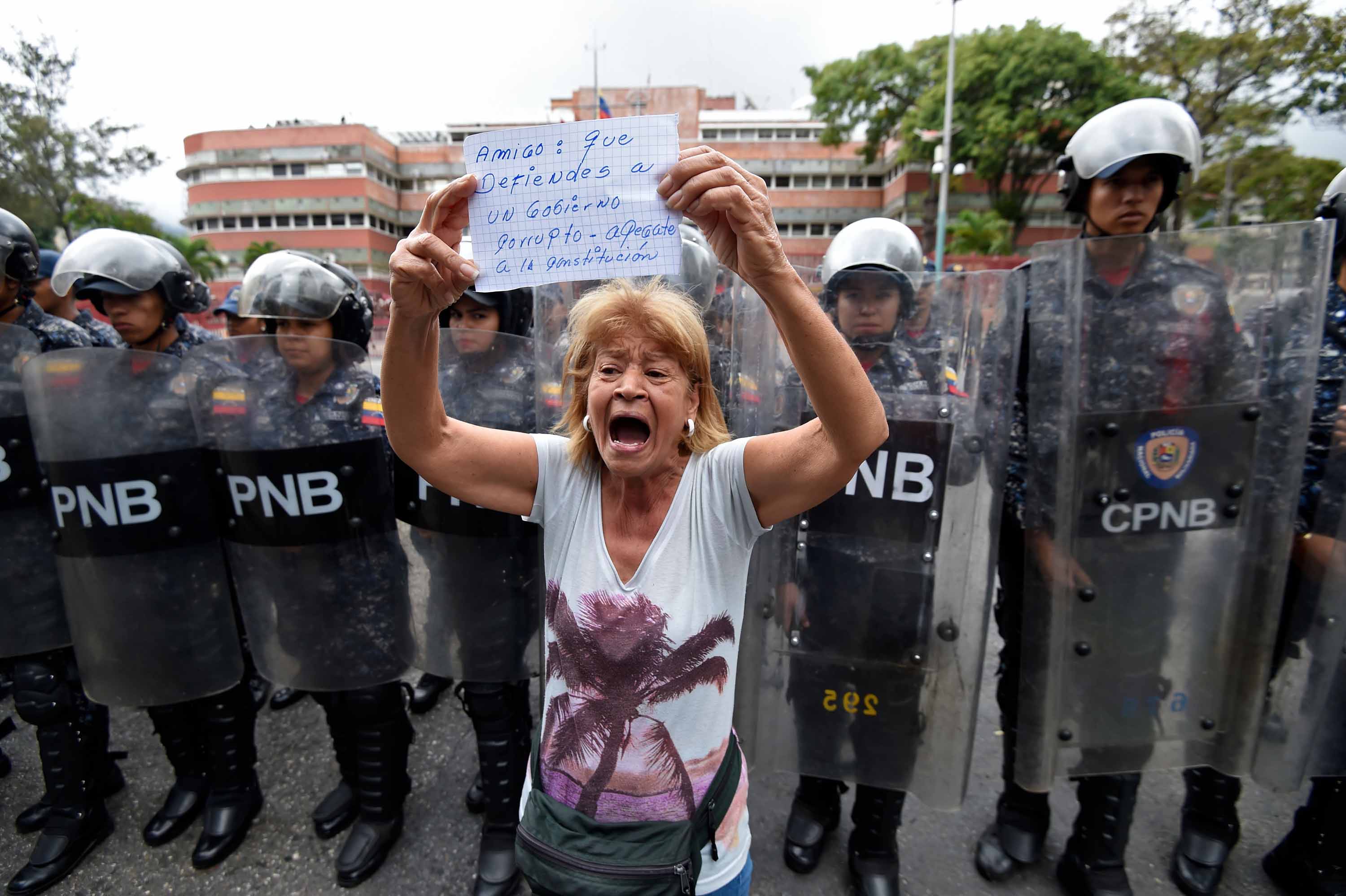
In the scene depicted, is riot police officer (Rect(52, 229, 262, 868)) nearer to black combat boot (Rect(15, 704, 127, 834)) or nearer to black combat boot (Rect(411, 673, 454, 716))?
black combat boot (Rect(15, 704, 127, 834))

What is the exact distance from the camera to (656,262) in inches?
44.6

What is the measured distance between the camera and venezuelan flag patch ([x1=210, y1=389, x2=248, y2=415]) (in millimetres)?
2059

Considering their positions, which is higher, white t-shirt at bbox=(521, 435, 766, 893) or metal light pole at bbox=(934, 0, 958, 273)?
metal light pole at bbox=(934, 0, 958, 273)

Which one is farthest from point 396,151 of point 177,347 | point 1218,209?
point 177,347

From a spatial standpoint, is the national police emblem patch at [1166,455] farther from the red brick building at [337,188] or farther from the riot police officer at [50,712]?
the red brick building at [337,188]

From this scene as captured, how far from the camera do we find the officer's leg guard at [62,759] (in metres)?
2.32

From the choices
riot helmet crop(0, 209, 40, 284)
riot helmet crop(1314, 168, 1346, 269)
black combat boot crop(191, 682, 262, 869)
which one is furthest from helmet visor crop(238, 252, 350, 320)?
riot helmet crop(1314, 168, 1346, 269)

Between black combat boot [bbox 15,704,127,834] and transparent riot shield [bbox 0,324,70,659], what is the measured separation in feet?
1.11

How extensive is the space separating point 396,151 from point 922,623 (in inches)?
2046

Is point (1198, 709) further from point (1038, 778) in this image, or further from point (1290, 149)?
point (1290, 149)

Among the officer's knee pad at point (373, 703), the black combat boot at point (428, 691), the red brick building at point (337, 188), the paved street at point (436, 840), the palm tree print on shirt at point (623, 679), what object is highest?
the red brick building at point (337, 188)

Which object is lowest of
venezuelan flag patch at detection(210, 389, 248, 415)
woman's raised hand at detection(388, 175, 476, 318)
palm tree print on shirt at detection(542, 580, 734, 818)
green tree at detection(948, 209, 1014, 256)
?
palm tree print on shirt at detection(542, 580, 734, 818)

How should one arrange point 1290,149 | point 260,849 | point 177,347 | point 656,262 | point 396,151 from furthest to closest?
1. point 396,151
2. point 1290,149
3. point 177,347
4. point 260,849
5. point 656,262

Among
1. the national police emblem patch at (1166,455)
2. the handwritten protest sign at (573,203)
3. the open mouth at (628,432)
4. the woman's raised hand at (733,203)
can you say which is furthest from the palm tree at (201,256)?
the national police emblem patch at (1166,455)
